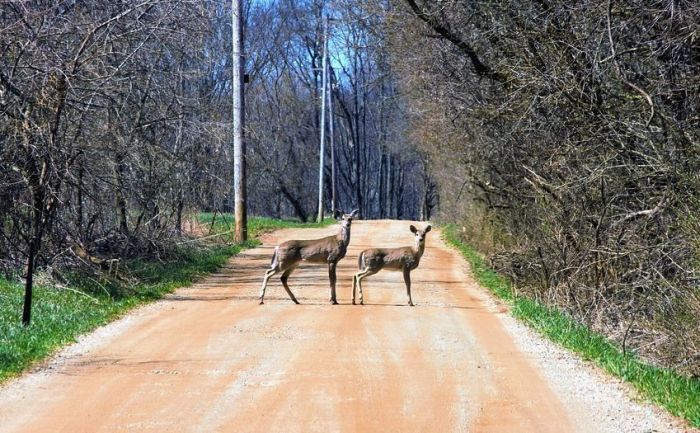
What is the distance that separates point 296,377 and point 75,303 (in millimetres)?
5969

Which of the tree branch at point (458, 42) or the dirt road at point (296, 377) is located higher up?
the tree branch at point (458, 42)

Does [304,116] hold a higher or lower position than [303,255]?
higher

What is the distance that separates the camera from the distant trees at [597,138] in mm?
12867

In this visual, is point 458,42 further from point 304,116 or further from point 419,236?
point 304,116

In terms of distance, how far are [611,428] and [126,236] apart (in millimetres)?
13722

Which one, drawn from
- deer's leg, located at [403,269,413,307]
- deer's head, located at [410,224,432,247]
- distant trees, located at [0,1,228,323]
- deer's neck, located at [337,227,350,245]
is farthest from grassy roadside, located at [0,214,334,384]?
deer's head, located at [410,224,432,247]

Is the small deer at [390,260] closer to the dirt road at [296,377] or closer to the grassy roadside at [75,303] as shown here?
the dirt road at [296,377]

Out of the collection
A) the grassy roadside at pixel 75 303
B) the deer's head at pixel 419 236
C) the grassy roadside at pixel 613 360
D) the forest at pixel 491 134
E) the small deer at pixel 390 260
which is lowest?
the grassy roadside at pixel 613 360

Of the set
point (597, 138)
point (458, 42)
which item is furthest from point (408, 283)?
point (458, 42)

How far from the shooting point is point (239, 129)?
27750 millimetres

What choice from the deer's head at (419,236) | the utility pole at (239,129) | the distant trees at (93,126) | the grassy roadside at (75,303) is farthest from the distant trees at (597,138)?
the utility pole at (239,129)

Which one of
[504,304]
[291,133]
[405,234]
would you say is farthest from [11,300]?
[291,133]

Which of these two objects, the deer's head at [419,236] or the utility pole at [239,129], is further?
the utility pole at [239,129]

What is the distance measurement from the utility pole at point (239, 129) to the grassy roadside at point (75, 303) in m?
4.46
